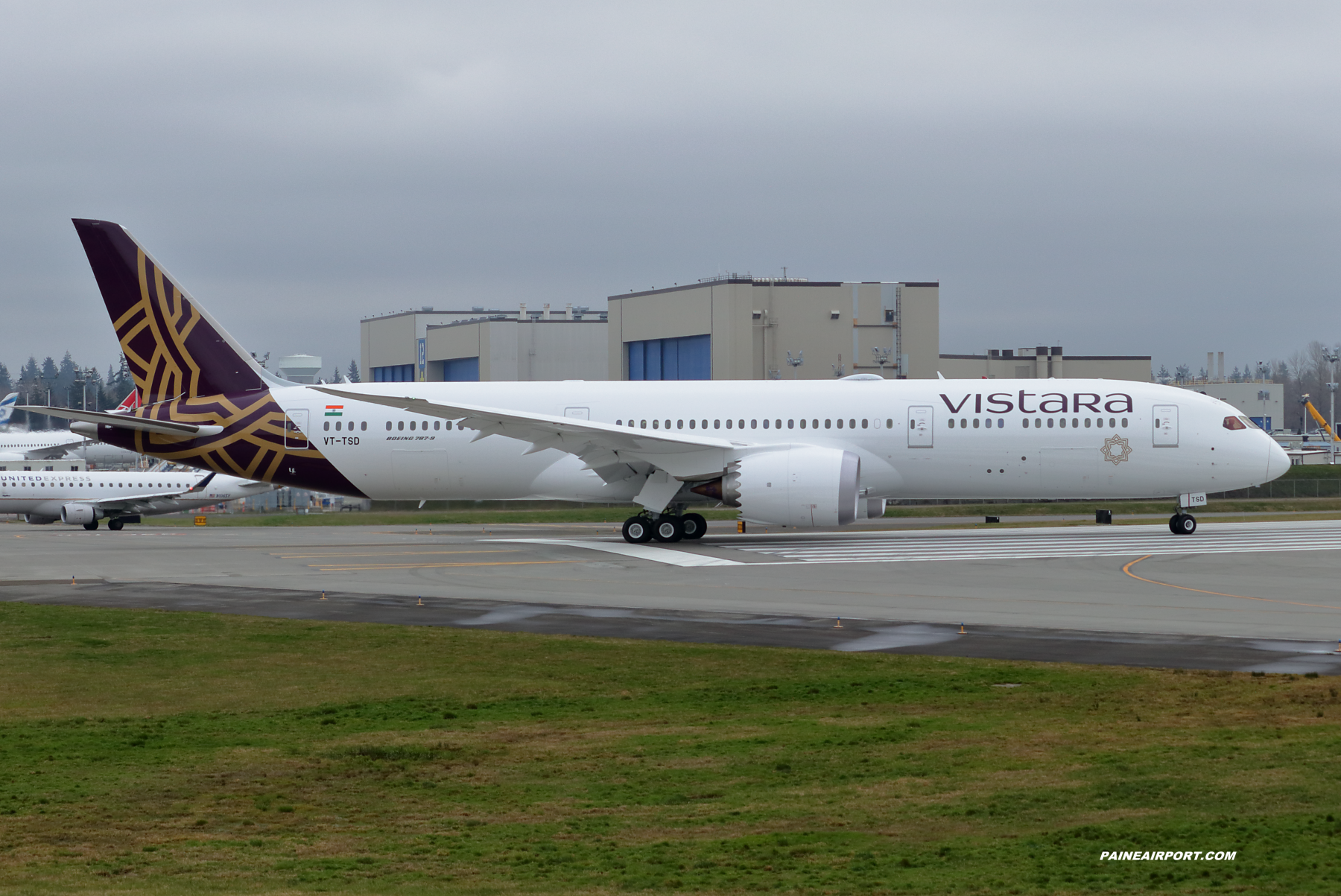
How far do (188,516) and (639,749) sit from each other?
56.5m

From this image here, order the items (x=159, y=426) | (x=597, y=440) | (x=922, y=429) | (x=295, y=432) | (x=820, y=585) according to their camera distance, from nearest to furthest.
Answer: (x=820, y=585), (x=597, y=440), (x=922, y=429), (x=159, y=426), (x=295, y=432)

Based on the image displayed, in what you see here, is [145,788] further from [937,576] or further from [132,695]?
[937,576]

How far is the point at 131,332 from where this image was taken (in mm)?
35156

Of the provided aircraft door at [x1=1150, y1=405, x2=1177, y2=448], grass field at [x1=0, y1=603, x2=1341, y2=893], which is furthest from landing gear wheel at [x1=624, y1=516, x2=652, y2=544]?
grass field at [x1=0, y1=603, x2=1341, y2=893]

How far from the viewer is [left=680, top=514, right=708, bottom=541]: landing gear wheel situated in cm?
3369

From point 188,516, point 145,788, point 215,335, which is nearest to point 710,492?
point 215,335

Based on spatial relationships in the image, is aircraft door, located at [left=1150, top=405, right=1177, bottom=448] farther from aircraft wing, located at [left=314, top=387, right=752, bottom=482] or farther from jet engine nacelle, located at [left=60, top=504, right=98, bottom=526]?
jet engine nacelle, located at [left=60, top=504, right=98, bottom=526]

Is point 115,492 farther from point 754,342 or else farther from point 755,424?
point 754,342

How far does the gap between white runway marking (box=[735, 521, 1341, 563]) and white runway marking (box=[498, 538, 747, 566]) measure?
159cm

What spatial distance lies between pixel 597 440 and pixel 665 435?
164cm

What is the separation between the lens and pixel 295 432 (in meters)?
34.9

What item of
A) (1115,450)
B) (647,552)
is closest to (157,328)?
(647,552)

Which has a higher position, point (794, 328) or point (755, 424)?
point (794, 328)

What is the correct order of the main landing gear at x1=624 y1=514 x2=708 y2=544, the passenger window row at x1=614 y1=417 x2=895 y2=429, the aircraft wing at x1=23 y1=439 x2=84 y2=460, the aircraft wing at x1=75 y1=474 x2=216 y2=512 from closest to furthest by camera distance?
the main landing gear at x1=624 y1=514 x2=708 y2=544, the passenger window row at x1=614 y1=417 x2=895 y2=429, the aircraft wing at x1=75 y1=474 x2=216 y2=512, the aircraft wing at x1=23 y1=439 x2=84 y2=460
